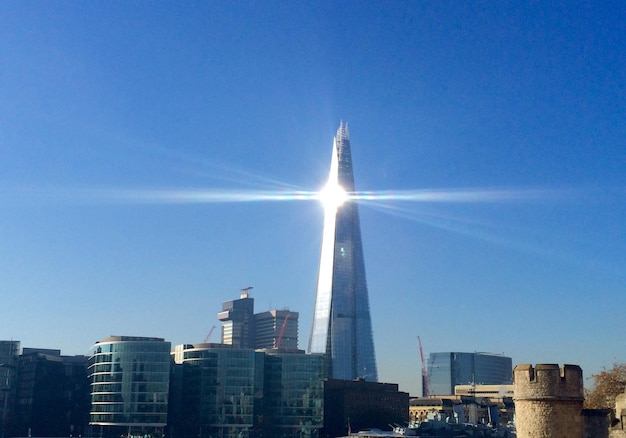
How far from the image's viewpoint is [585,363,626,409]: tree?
325 ft

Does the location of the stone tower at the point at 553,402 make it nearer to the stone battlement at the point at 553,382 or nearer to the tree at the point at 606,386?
the stone battlement at the point at 553,382

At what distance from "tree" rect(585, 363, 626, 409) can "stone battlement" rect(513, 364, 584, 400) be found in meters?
66.3

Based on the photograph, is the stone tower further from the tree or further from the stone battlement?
the tree

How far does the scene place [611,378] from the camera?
106 meters

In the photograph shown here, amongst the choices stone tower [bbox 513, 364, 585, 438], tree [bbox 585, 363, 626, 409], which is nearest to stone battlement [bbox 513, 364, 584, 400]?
stone tower [bbox 513, 364, 585, 438]

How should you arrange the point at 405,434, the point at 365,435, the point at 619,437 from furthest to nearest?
the point at 405,434 → the point at 365,435 → the point at 619,437

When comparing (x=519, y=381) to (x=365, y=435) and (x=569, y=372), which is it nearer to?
(x=569, y=372)

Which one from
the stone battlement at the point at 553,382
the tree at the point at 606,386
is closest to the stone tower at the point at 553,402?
the stone battlement at the point at 553,382

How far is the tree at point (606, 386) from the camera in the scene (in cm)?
9900

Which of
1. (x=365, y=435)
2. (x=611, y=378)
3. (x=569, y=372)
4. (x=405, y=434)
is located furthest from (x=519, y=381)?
(x=405, y=434)

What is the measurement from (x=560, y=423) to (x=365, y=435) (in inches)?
4771

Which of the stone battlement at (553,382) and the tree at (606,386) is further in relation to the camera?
the tree at (606,386)

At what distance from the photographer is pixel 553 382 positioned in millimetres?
34312

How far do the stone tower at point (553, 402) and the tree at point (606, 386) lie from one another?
2601 inches
